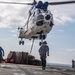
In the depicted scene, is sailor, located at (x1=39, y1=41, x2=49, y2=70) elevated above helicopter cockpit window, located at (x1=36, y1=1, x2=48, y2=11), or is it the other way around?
helicopter cockpit window, located at (x1=36, y1=1, x2=48, y2=11)

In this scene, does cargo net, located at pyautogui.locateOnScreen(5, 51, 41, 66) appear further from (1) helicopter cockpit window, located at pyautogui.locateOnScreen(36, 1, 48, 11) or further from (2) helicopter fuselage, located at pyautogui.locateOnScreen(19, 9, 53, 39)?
(1) helicopter cockpit window, located at pyautogui.locateOnScreen(36, 1, 48, 11)

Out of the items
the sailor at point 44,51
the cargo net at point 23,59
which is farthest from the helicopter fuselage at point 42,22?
the sailor at point 44,51

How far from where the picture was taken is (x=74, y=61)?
2842cm

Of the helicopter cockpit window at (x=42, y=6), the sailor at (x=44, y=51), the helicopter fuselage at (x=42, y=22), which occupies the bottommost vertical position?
the sailor at (x=44, y=51)

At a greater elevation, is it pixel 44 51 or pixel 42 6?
pixel 42 6

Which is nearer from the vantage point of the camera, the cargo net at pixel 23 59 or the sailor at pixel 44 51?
the sailor at pixel 44 51

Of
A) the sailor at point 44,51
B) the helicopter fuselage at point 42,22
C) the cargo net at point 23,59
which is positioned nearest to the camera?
the sailor at point 44,51

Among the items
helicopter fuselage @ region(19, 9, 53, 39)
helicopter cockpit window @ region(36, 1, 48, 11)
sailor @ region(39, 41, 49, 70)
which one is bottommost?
sailor @ region(39, 41, 49, 70)

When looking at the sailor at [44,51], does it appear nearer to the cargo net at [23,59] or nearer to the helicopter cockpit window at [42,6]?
the helicopter cockpit window at [42,6]

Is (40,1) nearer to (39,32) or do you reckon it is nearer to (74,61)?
(39,32)

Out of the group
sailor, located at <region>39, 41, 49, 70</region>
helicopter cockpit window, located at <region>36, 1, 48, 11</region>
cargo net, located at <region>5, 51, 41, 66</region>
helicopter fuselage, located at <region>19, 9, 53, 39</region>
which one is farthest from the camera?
cargo net, located at <region>5, 51, 41, 66</region>

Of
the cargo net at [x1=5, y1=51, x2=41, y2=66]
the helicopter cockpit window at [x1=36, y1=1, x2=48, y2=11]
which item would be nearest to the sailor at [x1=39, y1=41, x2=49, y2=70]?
the helicopter cockpit window at [x1=36, y1=1, x2=48, y2=11]

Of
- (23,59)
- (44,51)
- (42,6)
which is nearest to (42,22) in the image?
(42,6)

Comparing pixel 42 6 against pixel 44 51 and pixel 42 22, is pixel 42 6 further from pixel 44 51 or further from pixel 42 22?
pixel 44 51
